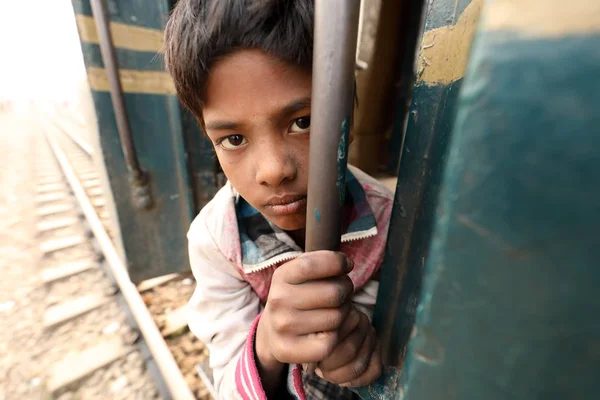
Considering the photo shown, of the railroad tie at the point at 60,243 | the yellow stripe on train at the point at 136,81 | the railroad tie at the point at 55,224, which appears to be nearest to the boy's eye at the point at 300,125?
the yellow stripe on train at the point at 136,81

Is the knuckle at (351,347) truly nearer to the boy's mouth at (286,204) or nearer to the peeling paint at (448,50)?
the boy's mouth at (286,204)

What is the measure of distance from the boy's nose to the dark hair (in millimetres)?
196

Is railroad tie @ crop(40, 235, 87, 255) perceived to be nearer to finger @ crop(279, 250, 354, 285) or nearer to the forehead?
the forehead

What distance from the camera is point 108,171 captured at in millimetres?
1600

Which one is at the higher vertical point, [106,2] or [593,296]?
[106,2]

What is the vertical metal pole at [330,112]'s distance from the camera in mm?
331

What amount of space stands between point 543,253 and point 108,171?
1.84 meters

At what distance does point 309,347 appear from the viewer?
47 centimetres

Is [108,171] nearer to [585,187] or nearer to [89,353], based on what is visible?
[89,353]

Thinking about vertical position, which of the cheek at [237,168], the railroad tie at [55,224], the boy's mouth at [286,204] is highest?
the cheek at [237,168]

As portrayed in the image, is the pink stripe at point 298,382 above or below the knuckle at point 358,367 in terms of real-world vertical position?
below

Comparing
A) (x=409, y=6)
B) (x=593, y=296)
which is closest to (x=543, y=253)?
(x=593, y=296)

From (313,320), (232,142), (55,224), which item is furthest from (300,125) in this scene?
(55,224)

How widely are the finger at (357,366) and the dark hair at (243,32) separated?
0.55 meters
